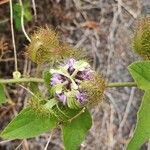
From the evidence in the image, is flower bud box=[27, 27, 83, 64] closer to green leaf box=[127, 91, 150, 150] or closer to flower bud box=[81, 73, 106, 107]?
flower bud box=[81, 73, 106, 107]

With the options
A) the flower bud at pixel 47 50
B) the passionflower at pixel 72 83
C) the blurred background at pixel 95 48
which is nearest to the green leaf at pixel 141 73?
the passionflower at pixel 72 83

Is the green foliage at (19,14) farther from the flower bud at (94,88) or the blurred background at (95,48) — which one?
the flower bud at (94,88)

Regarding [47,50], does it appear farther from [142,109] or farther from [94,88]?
[142,109]

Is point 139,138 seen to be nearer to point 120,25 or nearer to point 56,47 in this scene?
point 56,47

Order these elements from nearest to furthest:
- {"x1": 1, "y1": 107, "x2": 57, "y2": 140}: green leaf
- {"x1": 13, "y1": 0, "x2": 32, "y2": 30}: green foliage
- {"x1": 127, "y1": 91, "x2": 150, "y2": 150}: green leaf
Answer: {"x1": 127, "y1": 91, "x2": 150, "y2": 150}: green leaf
{"x1": 1, "y1": 107, "x2": 57, "y2": 140}: green leaf
{"x1": 13, "y1": 0, "x2": 32, "y2": 30}: green foliage

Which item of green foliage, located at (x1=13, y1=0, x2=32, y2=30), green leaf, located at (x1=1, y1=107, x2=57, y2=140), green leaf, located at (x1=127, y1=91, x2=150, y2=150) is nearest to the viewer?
green leaf, located at (x1=127, y1=91, x2=150, y2=150)

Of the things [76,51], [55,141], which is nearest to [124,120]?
[55,141]

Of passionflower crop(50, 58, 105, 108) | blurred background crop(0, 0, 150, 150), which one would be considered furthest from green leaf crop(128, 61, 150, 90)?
blurred background crop(0, 0, 150, 150)

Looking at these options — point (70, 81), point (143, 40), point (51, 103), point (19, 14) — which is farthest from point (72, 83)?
point (19, 14)
